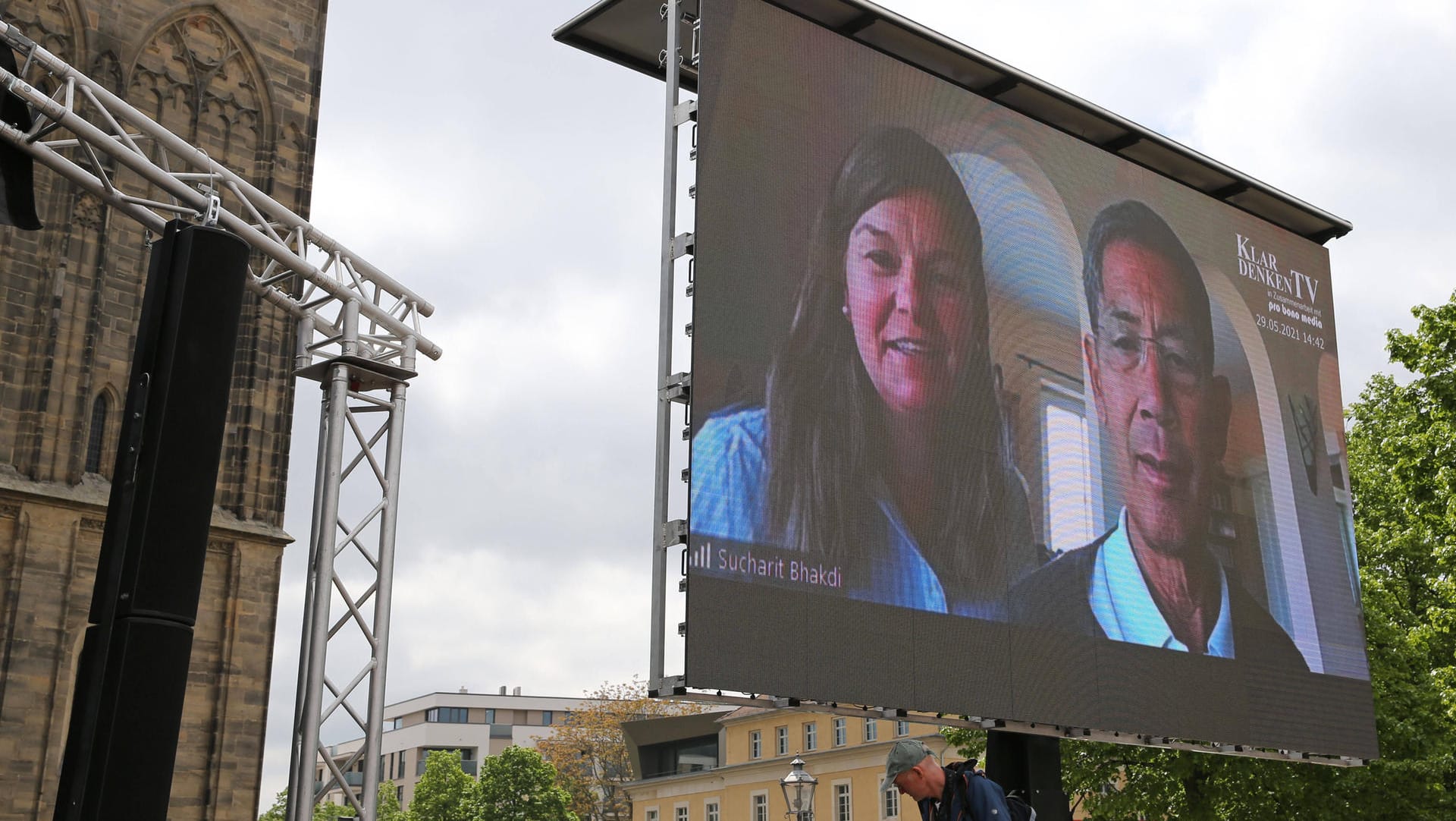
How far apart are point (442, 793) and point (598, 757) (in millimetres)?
7130

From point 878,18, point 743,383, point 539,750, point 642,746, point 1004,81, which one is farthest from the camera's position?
point 539,750

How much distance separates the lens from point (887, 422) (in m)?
8.96

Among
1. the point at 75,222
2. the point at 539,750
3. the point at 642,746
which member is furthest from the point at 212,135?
the point at 539,750

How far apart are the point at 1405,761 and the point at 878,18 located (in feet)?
39.3

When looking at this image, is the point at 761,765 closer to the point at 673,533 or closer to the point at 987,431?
the point at 987,431

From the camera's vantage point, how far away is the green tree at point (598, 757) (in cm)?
5594

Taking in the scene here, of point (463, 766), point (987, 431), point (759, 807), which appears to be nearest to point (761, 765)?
point (759, 807)

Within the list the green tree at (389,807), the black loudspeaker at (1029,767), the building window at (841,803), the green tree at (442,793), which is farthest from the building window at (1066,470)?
the green tree at (389,807)

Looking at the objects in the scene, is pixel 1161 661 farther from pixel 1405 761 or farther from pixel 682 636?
pixel 1405 761

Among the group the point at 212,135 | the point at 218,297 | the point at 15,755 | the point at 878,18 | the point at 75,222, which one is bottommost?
the point at 15,755

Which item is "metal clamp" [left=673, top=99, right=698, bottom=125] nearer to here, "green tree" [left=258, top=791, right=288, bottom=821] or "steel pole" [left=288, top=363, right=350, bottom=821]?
"steel pole" [left=288, top=363, right=350, bottom=821]

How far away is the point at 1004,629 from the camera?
9164mm

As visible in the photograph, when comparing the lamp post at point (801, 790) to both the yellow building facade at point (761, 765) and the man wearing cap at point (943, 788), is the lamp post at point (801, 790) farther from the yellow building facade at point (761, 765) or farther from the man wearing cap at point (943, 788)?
the yellow building facade at point (761, 765)

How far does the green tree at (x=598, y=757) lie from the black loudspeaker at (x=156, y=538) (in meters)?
50.6
